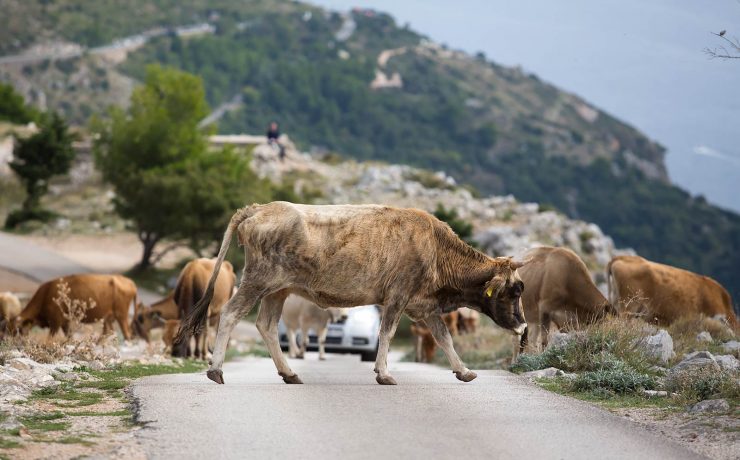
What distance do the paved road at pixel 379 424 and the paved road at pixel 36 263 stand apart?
132ft

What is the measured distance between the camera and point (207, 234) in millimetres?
62500

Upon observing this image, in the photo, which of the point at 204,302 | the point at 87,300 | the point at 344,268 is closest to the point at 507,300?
the point at 344,268

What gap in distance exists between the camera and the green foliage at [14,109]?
4212 inches

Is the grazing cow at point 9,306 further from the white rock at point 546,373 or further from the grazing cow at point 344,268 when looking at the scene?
the white rock at point 546,373

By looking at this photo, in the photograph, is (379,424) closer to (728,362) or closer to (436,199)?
(728,362)

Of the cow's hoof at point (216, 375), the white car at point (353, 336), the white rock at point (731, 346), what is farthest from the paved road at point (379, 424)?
the white car at point (353, 336)

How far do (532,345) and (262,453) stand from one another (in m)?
10.4

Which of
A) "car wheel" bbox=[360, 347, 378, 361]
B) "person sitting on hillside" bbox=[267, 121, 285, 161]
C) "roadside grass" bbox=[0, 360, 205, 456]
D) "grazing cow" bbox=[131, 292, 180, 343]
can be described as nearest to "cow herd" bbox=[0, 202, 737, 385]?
"roadside grass" bbox=[0, 360, 205, 456]

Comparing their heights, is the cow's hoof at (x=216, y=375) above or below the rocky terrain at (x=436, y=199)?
below

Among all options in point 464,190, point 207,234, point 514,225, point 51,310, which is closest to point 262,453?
point 51,310

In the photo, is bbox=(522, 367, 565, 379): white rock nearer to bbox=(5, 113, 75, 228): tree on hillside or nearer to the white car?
the white car

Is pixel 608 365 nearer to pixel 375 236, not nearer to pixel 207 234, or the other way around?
pixel 375 236

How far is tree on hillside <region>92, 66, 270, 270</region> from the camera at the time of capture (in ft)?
204

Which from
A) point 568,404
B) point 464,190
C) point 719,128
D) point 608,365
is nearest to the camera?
point 568,404
